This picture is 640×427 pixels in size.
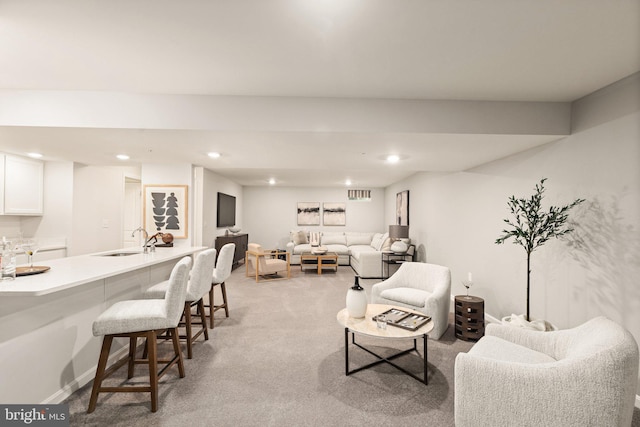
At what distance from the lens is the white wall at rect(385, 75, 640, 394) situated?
7.03ft

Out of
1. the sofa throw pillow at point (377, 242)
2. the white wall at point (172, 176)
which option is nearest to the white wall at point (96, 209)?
the white wall at point (172, 176)

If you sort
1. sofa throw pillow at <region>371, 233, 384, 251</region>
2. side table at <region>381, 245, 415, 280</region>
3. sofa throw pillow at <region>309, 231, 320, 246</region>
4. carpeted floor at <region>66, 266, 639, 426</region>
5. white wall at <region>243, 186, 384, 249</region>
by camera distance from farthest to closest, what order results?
white wall at <region>243, 186, 384, 249</region>
sofa throw pillow at <region>309, 231, 320, 246</region>
sofa throw pillow at <region>371, 233, 384, 251</region>
side table at <region>381, 245, 415, 280</region>
carpeted floor at <region>66, 266, 639, 426</region>

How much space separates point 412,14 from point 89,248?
6.04 m

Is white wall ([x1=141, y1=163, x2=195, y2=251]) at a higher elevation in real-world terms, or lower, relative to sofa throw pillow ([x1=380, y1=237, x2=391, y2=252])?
higher

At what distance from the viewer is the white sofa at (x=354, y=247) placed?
21.0ft

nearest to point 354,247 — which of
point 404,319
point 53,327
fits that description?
point 404,319

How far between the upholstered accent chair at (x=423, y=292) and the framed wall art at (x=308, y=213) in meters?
5.42

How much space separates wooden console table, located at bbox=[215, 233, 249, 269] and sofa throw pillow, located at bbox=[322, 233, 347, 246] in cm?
227

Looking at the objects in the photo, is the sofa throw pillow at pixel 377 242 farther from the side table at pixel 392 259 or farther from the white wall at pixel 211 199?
the white wall at pixel 211 199

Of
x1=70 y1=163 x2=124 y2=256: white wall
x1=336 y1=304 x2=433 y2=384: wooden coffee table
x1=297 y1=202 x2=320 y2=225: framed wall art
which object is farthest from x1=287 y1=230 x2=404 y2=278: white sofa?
x1=70 y1=163 x2=124 y2=256: white wall

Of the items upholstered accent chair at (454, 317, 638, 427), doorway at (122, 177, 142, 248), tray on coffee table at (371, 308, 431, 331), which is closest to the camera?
upholstered accent chair at (454, 317, 638, 427)

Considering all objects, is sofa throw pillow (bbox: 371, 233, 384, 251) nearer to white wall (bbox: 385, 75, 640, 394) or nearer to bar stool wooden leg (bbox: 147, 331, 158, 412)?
white wall (bbox: 385, 75, 640, 394)

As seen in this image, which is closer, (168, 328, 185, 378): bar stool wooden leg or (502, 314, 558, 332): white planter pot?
(168, 328, 185, 378): bar stool wooden leg

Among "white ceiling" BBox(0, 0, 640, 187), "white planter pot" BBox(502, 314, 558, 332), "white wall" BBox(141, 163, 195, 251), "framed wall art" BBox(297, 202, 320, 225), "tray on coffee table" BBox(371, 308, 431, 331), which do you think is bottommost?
"white planter pot" BBox(502, 314, 558, 332)
